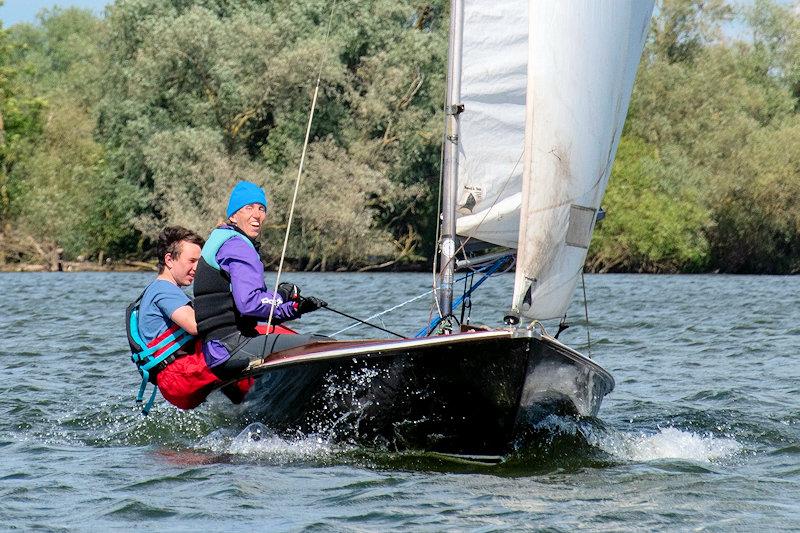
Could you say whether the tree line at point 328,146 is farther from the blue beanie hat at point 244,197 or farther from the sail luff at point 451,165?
the blue beanie hat at point 244,197

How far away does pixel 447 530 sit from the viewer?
5668 mm

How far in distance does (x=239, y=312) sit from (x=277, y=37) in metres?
25.8

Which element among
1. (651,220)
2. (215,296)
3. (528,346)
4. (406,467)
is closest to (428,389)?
(406,467)

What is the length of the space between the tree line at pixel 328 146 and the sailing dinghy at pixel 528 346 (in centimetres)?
2458

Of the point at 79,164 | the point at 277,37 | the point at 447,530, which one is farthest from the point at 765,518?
the point at 79,164

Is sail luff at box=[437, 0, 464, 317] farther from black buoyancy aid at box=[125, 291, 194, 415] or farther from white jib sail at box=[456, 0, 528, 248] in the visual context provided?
black buoyancy aid at box=[125, 291, 194, 415]

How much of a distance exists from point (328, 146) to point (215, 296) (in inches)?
1027

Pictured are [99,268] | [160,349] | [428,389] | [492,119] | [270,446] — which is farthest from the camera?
[99,268]

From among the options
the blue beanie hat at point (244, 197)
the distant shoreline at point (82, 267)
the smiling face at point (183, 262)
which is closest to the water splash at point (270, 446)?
the smiling face at point (183, 262)

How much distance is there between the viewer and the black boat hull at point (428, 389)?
22.1 feet

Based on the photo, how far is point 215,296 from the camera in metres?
7.36

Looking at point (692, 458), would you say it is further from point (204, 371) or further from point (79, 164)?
point (79, 164)

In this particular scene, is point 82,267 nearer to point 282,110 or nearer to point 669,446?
point 282,110

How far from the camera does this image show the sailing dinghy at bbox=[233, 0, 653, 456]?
6.80 meters
